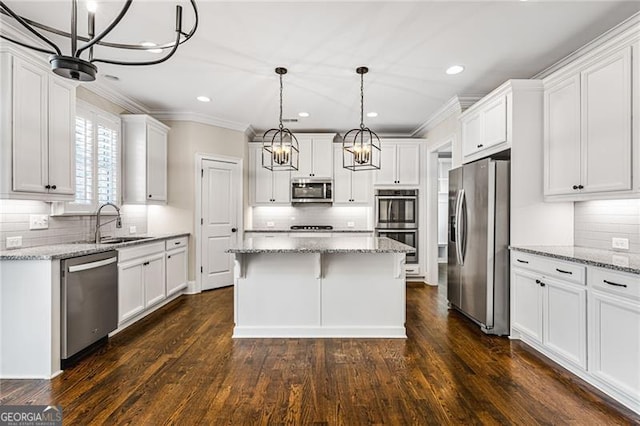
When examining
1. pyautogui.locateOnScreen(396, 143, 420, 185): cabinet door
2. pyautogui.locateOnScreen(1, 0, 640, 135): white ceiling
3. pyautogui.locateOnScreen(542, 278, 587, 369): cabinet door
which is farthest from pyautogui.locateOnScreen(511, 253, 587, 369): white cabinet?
pyautogui.locateOnScreen(396, 143, 420, 185): cabinet door

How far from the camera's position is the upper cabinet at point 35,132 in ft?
8.34

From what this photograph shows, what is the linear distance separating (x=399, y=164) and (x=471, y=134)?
1912 mm

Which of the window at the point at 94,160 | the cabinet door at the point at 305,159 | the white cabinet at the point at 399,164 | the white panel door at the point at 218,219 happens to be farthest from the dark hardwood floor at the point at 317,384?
the cabinet door at the point at 305,159

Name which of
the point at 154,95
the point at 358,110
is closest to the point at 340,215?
the point at 358,110

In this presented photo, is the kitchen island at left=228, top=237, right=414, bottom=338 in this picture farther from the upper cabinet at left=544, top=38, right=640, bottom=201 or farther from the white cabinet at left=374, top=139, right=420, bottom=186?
the white cabinet at left=374, top=139, right=420, bottom=186

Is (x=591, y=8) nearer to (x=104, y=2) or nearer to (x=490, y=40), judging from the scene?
(x=490, y=40)

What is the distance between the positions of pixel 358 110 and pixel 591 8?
2891 mm

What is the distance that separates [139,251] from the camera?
3.79m

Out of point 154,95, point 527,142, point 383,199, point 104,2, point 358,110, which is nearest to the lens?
point 104,2

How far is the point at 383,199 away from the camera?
231 inches

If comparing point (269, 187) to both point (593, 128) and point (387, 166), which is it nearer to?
point (387, 166)

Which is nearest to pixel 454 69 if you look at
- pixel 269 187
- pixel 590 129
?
pixel 590 129

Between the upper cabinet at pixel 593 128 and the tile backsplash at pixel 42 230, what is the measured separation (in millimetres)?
4773

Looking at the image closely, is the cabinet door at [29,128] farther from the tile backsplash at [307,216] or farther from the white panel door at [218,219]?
the tile backsplash at [307,216]
